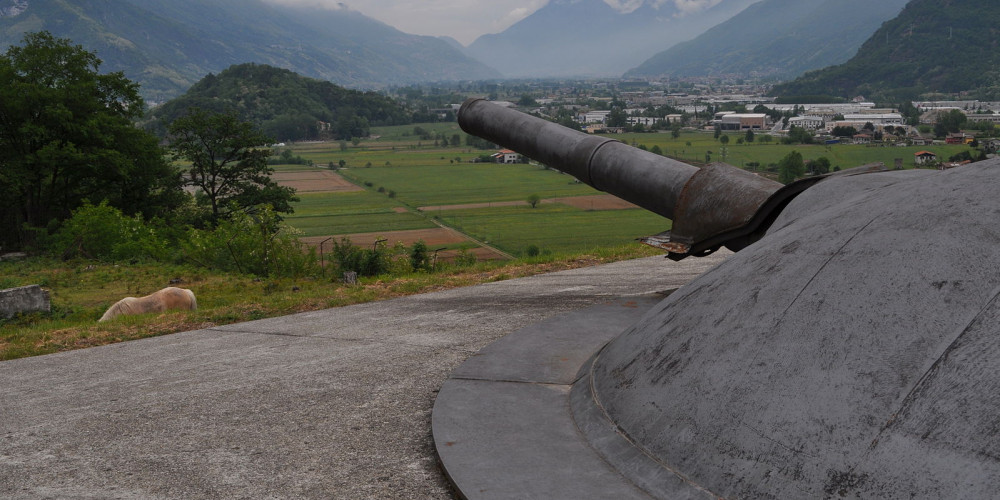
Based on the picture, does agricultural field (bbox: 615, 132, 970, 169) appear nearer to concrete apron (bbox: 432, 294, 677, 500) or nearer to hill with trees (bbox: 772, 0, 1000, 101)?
concrete apron (bbox: 432, 294, 677, 500)

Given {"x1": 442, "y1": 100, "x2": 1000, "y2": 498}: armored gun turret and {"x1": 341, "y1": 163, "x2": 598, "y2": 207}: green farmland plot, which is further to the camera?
{"x1": 341, "y1": 163, "x2": 598, "y2": 207}: green farmland plot

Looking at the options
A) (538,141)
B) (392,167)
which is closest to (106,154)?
(538,141)

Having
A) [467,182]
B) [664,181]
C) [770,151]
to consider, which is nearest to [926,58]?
[770,151]

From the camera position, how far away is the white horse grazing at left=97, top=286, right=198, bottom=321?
11.2 metres

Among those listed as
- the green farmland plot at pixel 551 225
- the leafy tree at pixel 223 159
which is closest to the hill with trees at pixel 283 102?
the green farmland plot at pixel 551 225

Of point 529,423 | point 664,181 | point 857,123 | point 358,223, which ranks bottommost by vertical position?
point 358,223

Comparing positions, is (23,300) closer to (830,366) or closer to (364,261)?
(364,261)

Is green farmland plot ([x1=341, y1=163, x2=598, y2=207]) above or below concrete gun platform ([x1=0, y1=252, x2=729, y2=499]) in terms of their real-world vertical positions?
below

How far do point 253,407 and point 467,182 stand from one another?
7512 centimetres

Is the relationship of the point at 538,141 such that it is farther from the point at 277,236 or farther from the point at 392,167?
the point at 392,167

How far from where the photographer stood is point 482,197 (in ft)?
229

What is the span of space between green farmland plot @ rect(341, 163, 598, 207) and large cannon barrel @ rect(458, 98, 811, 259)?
57356mm

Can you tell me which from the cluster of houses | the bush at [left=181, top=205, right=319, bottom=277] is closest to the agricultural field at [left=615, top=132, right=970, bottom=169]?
the cluster of houses

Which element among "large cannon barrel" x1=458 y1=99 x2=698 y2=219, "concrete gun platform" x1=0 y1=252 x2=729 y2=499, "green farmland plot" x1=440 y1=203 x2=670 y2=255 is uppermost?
"large cannon barrel" x1=458 y1=99 x2=698 y2=219
